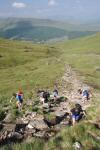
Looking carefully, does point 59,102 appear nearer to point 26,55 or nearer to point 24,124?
point 24,124

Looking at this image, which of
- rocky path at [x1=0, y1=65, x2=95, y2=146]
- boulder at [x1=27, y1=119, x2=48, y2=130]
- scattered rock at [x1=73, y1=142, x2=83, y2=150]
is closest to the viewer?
scattered rock at [x1=73, y1=142, x2=83, y2=150]

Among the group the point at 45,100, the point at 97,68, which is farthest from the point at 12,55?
the point at 45,100

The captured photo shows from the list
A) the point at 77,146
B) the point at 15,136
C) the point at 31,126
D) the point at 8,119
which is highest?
the point at 77,146

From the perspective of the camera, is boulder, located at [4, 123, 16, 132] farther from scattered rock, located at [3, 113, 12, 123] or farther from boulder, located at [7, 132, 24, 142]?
scattered rock, located at [3, 113, 12, 123]

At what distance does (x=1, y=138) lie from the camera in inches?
790

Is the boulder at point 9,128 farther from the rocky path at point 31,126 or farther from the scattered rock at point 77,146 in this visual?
the scattered rock at point 77,146

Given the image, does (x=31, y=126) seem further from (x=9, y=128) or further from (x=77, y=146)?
(x=77, y=146)

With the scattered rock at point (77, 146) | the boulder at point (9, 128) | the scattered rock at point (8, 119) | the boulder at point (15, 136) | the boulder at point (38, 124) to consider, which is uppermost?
the scattered rock at point (77, 146)

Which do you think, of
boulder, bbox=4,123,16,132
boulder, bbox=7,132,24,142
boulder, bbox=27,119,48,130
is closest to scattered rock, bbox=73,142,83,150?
boulder, bbox=7,132,24,142

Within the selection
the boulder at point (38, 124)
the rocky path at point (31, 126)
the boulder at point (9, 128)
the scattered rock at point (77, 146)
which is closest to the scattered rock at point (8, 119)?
the rocky path at point (31, 126)

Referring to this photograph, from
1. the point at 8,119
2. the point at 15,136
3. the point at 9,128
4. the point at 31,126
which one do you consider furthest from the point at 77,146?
the point at 8,119

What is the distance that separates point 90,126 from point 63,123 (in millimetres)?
7358

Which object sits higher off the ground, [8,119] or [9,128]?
[9,128]

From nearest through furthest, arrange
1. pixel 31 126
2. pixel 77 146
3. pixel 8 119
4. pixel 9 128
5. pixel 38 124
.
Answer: pixel 77 146
pixel 9 128
pixel 31 126
pixel 38 124
pixel 8 119
